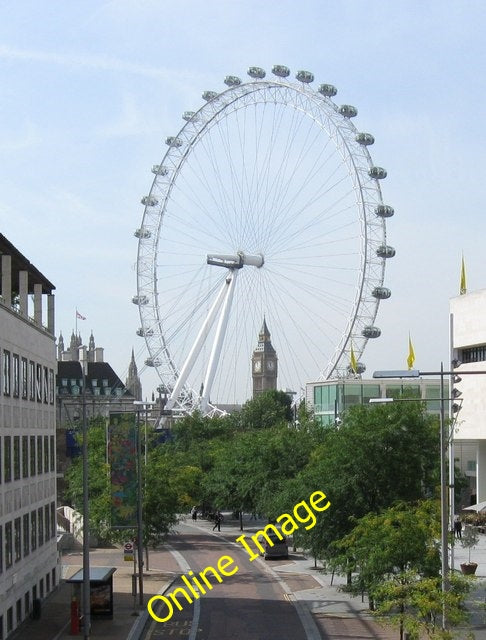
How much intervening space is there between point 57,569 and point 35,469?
8.87m

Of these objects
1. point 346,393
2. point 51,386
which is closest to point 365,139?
point 346,393

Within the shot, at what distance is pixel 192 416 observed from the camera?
396 feet

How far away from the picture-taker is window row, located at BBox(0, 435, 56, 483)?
39938mm

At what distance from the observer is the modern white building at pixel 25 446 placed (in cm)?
3984

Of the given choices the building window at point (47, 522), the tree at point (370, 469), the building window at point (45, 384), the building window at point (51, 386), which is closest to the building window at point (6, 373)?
the building window at point (45, 384)

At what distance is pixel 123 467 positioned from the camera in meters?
45.8

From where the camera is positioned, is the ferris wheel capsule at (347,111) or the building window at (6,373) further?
the ferris wheel capsule at (347,111)

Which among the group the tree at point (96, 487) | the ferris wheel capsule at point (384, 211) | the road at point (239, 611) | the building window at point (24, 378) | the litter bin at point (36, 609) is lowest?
the road at point (239, 611)

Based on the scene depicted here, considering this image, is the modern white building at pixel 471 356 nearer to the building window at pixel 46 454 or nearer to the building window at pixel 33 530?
the building window at pixel 46 454

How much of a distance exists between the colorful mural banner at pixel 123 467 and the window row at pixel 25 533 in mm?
3293

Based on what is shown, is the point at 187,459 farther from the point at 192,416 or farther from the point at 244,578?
the point at 244,578

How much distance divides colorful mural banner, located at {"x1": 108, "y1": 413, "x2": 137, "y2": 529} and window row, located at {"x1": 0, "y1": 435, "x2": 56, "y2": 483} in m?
3.21

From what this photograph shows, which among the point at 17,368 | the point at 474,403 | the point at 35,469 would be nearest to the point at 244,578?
the point at 35,469

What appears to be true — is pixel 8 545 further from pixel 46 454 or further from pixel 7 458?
pixel 46 454
